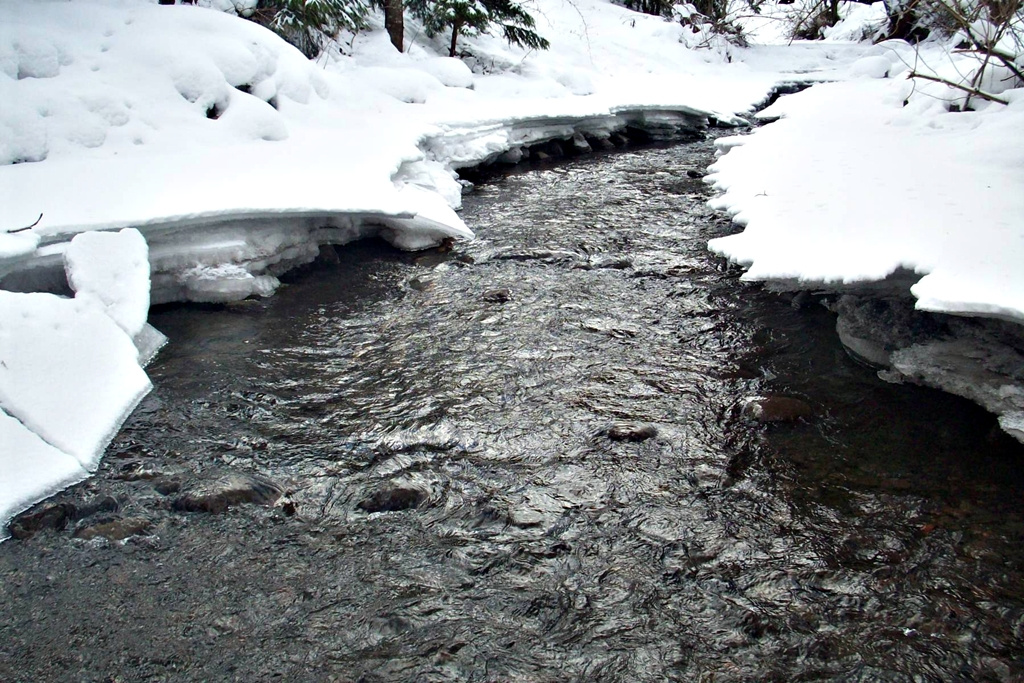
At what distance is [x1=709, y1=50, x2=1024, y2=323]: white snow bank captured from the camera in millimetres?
3914

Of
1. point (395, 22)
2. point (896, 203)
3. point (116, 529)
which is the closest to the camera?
point (116, 529)

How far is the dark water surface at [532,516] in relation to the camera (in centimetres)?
275

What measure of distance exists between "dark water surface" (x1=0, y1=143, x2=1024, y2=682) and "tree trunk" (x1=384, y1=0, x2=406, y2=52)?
24.3 ft

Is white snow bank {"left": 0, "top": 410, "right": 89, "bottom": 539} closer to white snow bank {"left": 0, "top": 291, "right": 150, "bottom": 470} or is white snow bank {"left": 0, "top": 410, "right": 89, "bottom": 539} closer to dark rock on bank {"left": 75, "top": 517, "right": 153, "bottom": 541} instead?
white snow bank {"left": 0, "top": 291, "right": 150, "bottom": 470}

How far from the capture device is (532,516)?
3.44 m

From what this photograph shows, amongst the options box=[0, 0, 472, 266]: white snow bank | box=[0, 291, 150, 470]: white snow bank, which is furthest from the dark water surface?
box=[0, 0, 472, 266]: white snow bank

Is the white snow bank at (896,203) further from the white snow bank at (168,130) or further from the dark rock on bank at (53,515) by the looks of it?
the dark rock on bank at (53,515)

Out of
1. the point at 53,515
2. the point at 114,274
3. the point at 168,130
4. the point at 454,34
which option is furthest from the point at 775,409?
the point at 454,34

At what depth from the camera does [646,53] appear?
17.0 metres

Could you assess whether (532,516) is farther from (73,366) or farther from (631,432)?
(73,366)

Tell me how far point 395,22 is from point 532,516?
9976mm

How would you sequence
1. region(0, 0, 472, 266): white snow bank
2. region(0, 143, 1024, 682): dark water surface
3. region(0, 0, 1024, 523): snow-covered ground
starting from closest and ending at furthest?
region(0, 143, 1024, 682): dark water surface, region(0, 0, 1024, 523): snow-covered ground, region(0, 0, 472, 266): white snow bank

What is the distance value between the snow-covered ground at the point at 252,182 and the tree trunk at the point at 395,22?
95 cm

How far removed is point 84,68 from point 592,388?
5.57 metres
